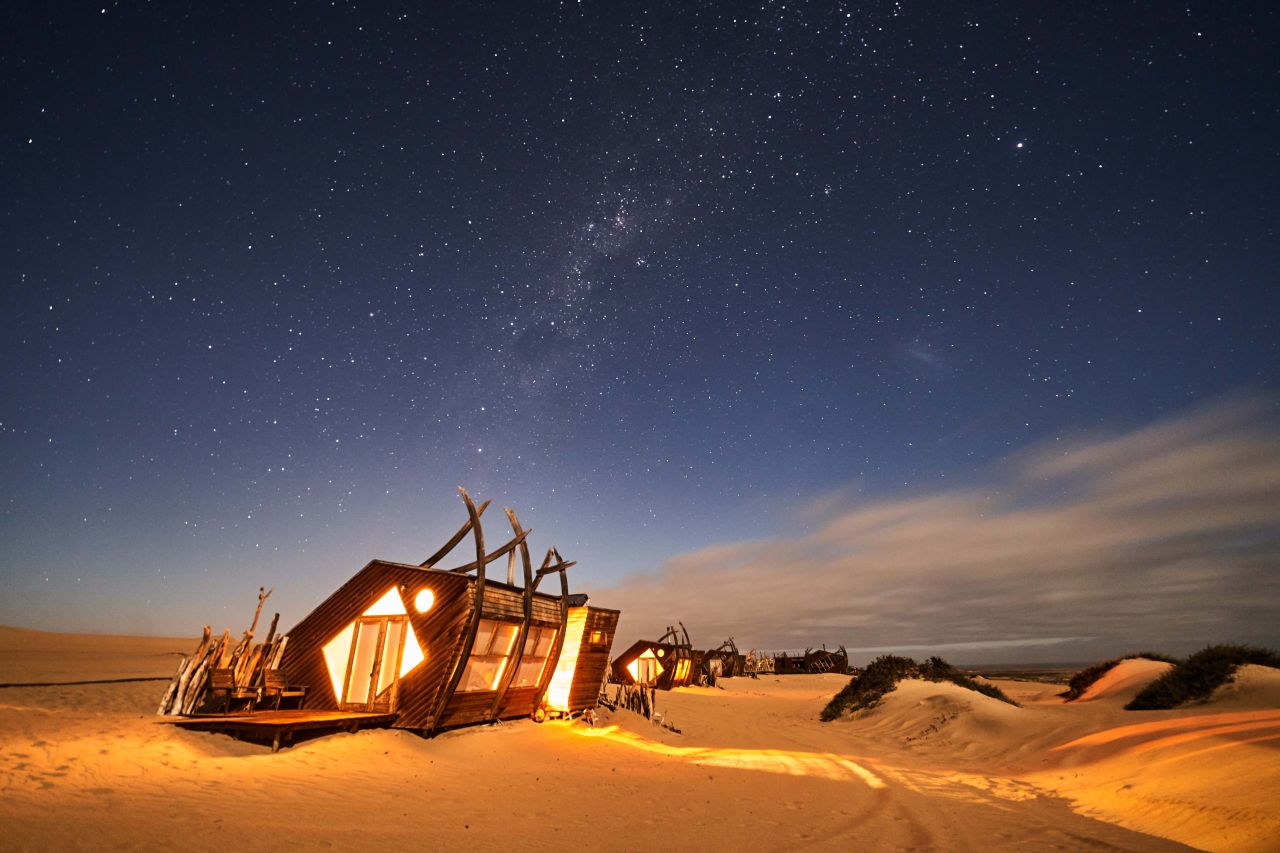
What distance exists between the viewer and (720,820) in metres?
8.98

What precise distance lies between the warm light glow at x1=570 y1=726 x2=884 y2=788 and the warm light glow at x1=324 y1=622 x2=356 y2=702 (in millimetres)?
6533

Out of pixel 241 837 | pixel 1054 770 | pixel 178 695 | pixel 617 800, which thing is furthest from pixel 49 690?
pixel 1054 770

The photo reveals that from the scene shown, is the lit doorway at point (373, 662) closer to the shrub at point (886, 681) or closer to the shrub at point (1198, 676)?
the shrub at point (886, 681)

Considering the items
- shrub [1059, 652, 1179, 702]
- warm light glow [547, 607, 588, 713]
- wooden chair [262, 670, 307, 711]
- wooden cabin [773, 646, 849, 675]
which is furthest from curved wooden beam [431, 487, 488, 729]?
wooden cabin [773, 646, 849, 675]

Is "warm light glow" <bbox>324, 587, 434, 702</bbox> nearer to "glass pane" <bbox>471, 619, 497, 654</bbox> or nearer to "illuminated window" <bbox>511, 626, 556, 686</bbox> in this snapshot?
"glass pane" <bbox>471, 619, 497, 654</bbox>

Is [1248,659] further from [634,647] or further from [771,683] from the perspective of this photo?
[771,683]

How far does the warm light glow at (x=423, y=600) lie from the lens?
565 inches

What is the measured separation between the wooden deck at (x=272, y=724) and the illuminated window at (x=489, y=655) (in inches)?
102

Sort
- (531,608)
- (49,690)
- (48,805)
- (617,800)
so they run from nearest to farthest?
(48,805), (617,800), (531,608), (49,690)

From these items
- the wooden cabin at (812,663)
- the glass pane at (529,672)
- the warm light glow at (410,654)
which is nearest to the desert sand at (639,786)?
the glass pane at (529,672)

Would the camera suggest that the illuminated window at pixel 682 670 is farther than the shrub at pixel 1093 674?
Yes

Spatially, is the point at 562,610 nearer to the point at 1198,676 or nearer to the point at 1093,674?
the point at 1198,676

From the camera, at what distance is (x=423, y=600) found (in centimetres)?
1445

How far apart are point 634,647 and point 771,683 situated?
1681 centimetres
